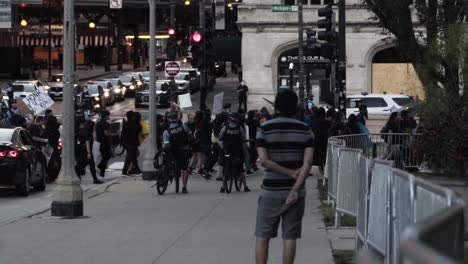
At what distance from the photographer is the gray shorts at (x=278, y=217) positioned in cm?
864

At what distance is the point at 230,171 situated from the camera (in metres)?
20.7

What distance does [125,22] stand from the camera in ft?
358

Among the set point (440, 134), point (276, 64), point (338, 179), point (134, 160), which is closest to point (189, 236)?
point (338, 179)

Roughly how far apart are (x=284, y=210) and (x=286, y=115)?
2.94ft

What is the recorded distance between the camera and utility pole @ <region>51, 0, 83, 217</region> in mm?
15398

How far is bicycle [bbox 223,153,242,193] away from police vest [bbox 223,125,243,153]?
18cm

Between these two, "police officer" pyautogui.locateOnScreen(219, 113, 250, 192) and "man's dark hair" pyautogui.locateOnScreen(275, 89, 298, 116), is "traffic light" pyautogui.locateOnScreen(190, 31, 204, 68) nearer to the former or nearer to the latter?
"police officer" pyautogui.locateOnScreen(219, 113, 250, 192)

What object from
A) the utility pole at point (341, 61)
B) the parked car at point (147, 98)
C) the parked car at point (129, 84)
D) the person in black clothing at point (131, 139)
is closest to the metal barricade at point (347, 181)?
the person in black clothing at point (131, 139)

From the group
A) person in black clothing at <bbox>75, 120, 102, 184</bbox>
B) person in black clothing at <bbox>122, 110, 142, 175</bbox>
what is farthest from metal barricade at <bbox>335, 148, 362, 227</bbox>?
person in black clothing at <bbox>122, 110, 142, 175</bbox>

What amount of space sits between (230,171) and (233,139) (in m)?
0.72

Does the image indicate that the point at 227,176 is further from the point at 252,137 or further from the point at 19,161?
the point at 252,137

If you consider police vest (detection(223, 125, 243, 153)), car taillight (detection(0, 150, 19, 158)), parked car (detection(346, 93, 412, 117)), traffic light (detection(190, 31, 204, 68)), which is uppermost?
traffic light (detection(190, 31, 204, 68))

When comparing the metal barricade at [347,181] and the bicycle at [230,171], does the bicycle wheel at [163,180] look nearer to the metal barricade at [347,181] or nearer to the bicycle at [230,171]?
the bicycle at [230,171]

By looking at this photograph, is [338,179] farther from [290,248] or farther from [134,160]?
[134,160]
